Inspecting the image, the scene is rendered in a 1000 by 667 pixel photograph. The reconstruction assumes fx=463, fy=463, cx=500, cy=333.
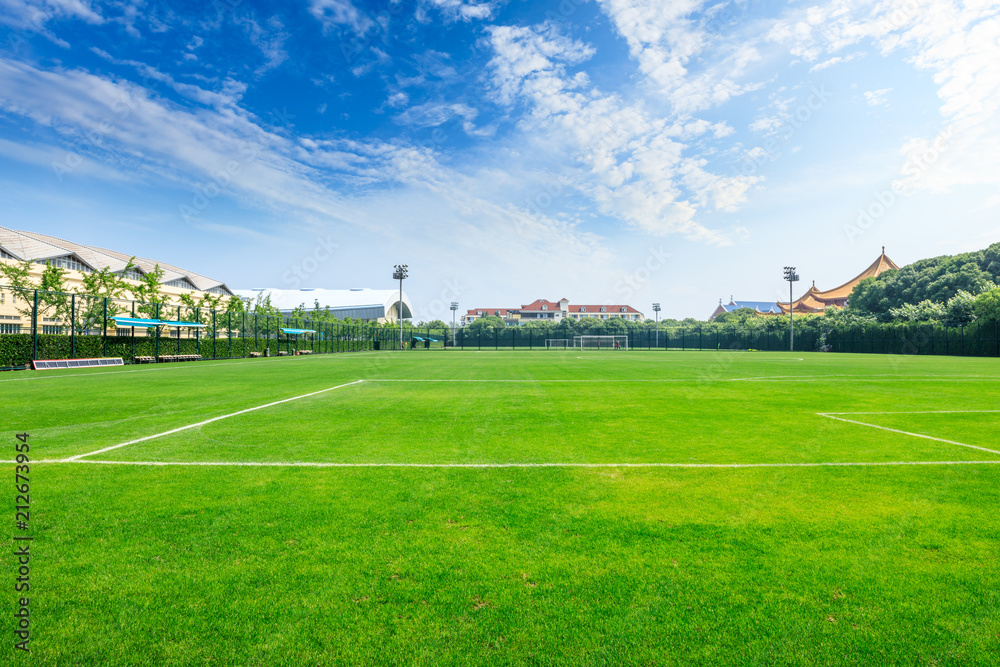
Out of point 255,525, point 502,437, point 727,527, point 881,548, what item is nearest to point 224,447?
point 255,525

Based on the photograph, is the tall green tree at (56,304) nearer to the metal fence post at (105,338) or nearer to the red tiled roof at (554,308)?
the metal fence post at (105,338)

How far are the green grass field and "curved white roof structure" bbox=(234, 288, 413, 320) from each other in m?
88.7

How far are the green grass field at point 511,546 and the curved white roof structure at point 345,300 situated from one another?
88.7m

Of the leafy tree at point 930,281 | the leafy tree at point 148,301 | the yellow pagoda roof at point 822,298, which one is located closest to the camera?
the leafy tree at point 148,301

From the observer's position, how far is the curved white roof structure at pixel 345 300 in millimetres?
91562

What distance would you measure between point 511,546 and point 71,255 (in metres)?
66.1

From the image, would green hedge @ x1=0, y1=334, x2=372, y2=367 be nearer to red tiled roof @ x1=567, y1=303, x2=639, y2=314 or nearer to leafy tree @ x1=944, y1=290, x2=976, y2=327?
leafy tree @ x1=944, y1=290, x2=976, y2=327

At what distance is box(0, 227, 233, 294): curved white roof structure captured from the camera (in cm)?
4479

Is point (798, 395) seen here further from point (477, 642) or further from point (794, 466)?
point (477, 642)

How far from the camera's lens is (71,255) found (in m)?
49.5

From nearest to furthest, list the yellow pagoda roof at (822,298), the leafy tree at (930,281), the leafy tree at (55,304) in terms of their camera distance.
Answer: the leafy tree at (55,304)
the leafy tree at (930,281)
the yellow pagoda roof at (822,298)

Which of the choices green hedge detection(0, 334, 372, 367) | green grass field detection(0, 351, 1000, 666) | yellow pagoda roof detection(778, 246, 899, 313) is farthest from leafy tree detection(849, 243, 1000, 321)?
green hedge detection(0, 334, 372, 367)

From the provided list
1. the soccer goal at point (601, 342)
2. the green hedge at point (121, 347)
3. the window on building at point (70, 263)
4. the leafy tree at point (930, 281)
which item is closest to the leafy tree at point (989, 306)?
the leafy tree at point (930, 281)

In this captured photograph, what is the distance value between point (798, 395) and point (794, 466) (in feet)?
22.8
